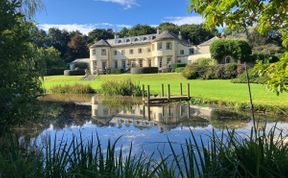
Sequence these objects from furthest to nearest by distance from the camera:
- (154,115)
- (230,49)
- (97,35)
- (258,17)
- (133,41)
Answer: (97,35) < (133,41) < (230,49) < (154,115) < (258,17)

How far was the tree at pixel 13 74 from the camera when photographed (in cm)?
656

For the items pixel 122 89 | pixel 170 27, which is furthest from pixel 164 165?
pixel 170 27

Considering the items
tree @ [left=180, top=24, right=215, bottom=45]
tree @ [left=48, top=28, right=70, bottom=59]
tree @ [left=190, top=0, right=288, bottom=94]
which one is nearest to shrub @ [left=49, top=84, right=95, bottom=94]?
tree @ [left=190, top=0, right=288, bottom=94]

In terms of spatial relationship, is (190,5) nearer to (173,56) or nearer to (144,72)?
(144,72)

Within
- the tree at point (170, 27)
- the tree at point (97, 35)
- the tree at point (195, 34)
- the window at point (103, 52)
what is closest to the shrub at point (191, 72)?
the window at point (103, 52)

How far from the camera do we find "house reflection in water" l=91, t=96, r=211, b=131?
538 inches

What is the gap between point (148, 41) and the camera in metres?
63.3

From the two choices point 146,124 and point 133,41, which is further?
point 133,41

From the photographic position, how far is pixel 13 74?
660 cm

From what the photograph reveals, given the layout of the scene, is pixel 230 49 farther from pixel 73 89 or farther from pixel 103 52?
pixel 103 52

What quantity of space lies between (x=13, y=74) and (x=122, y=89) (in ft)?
67.7

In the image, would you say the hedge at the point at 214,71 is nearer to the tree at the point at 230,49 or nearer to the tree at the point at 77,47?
the tree at the point at 230,49

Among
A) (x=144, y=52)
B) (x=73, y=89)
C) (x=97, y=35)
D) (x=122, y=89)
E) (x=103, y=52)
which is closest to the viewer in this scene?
(x=122, y=89)

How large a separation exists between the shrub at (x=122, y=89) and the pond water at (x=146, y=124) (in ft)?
22.7
